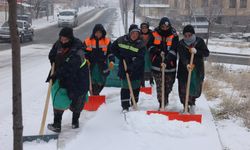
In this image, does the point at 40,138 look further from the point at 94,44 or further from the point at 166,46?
the point at 166,46

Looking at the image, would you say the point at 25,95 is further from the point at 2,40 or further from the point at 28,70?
the point at 2,40

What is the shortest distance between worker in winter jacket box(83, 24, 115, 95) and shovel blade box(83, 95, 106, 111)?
351 mm

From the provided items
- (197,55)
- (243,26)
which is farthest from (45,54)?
(243,26)

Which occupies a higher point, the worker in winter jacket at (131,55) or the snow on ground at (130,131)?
the worker in winter jacket at (131,55)

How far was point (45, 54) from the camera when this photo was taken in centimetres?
1839

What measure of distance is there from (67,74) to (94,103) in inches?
79.1

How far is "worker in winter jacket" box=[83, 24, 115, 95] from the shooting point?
749 centimetres

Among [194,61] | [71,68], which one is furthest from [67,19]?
[71,68]

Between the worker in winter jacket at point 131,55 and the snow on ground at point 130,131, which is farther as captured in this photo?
the worker in winter jacket at point 131,55

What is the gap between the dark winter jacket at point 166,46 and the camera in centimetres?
699

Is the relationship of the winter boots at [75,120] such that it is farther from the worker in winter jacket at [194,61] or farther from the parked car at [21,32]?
the parked car at [21,32]

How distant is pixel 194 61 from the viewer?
689 cm

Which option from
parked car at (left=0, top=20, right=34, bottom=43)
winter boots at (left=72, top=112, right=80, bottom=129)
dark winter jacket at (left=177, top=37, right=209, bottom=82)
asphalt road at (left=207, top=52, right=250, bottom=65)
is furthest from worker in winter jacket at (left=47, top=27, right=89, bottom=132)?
parked car at (left=0, top=20, right=34, bottom=43)

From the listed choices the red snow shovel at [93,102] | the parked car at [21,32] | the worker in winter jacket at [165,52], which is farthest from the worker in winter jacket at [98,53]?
the parked car at [21,32]
